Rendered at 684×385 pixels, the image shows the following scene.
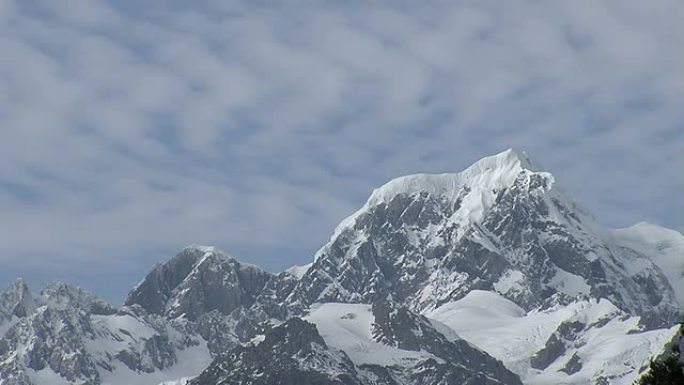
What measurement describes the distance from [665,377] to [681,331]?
2.73 metres

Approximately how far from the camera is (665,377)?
7038cm

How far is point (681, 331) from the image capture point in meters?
72.0
